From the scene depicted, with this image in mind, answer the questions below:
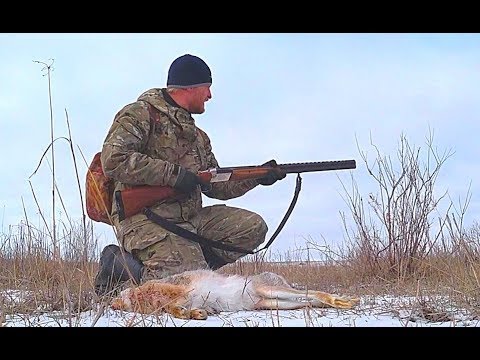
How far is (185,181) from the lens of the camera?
4.40 meters

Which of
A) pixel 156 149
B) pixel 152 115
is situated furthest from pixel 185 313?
pixel 152 115

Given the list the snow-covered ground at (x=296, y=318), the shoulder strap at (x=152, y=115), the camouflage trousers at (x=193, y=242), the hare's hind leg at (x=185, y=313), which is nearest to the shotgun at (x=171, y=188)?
the camouflage trousers at (x=193, y=242)

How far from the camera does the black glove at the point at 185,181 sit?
14.4 feet

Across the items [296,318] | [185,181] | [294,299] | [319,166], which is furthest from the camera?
[319,166]

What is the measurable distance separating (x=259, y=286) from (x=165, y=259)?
2.93ft

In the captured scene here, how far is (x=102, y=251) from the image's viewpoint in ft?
15.0

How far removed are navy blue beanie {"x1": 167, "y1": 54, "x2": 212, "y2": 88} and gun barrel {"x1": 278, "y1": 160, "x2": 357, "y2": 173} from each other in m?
0.88

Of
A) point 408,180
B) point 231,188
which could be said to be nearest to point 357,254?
point 408,180

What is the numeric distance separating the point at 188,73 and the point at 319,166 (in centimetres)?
123

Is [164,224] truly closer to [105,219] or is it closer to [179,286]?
[105,219]

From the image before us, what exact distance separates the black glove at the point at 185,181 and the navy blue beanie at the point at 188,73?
74 centimetres

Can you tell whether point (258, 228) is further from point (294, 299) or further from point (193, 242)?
point (294, 299)

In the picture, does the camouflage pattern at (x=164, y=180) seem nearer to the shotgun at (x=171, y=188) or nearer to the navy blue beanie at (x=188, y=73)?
the shotgun at (x=171, y=188)

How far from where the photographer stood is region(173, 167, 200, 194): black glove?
4398mm
